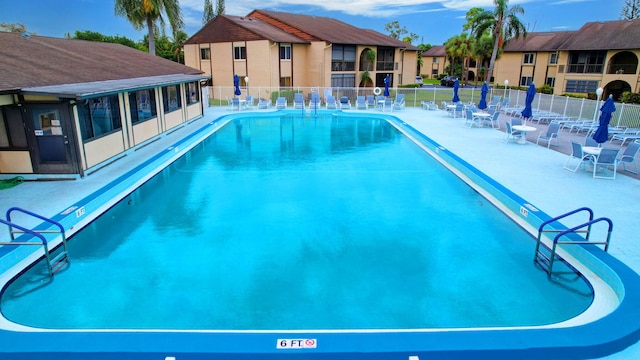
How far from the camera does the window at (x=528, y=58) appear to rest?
42156 mm

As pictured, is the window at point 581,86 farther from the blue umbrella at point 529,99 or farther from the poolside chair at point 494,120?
the blue umbrella at point 529,99

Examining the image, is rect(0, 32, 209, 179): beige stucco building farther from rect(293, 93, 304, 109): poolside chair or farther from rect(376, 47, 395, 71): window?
rect(376, 47, 395, 71): window

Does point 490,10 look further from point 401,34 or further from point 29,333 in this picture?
point 401,34

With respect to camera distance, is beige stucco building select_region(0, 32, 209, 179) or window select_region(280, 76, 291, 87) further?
window select_region(280, 76, 291, 87)

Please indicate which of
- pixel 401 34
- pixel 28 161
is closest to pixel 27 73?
pixel 28 161

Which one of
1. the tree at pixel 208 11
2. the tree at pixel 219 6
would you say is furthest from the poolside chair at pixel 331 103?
the tree at pixel 219 6

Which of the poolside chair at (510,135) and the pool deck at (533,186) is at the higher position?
the poolside chair at (510,135)

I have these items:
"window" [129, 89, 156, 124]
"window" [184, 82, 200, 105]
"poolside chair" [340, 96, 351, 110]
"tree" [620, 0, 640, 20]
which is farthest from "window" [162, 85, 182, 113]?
"tree" [620, 0, 640, 20]

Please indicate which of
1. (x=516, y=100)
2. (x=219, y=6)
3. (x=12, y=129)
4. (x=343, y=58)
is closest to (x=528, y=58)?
(x=343, y=58)

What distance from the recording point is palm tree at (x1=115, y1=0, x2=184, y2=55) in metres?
27.6

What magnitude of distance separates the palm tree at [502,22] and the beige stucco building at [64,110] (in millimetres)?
26113

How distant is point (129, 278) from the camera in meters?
6.38

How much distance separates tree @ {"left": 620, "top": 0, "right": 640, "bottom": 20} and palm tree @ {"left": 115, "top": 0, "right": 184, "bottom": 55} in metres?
69.2

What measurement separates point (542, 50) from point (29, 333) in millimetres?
45825
